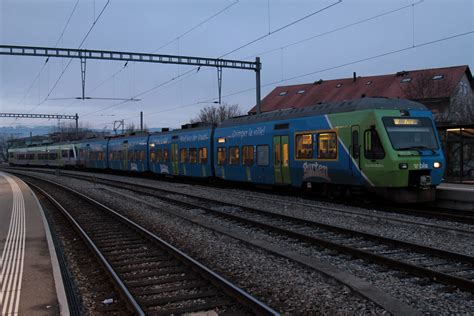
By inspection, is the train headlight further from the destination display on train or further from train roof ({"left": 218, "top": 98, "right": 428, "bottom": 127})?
train roof ({"left": 218, "top": 98, "right": 428, "bottom": 127})

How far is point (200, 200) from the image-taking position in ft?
57.8

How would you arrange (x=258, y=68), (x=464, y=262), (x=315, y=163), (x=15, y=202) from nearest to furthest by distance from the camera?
(x=464, y=262) < (x=315, y=163) < (x=15, y=202) < (x=258, y=68)

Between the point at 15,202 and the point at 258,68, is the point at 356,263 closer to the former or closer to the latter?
the point at 15,202

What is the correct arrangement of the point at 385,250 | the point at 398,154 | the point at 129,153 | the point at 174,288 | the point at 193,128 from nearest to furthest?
1. the point at 174,288
2. the point at 385,250
3. the point at 398,154
4. the point at 193,128
5. the point at 129,153

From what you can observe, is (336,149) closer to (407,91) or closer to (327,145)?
(327,145)

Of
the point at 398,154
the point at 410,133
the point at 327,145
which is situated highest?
the point at 410,133

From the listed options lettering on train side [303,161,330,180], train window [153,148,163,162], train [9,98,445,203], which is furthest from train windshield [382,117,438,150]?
train window [153,148,163,162]

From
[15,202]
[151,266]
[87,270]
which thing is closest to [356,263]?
[151,266]

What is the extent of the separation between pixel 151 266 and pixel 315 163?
9057 millimetres

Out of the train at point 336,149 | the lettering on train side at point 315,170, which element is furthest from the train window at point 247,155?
the lettering on train side at point 315,170

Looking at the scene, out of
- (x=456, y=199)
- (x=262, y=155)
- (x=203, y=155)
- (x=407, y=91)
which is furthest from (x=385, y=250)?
(x=407, y=91)

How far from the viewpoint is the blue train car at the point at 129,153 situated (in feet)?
111

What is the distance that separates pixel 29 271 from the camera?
23.0ft

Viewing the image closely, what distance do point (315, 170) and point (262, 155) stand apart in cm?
375
